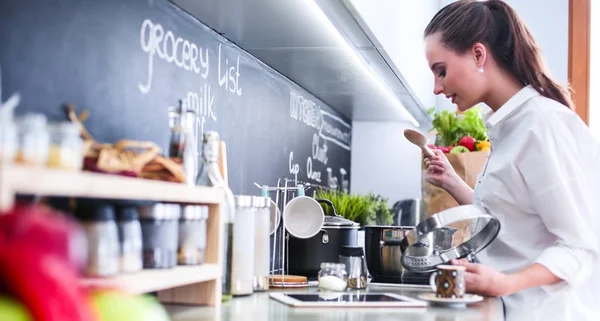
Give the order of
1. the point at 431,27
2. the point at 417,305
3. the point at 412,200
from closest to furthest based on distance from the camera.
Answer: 1. the point at 417,305
2. the point at 431,27
3. the point at 412,200

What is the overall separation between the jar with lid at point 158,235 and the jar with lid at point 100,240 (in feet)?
0.46

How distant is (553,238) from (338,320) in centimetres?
61

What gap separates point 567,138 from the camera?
5.08 feet

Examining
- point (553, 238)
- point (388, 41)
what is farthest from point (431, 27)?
point (553, 238)

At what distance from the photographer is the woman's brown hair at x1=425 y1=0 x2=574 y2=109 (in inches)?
67.0

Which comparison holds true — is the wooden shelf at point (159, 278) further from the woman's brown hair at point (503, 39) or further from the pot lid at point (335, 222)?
the woman's brown hair at point (503, 39)

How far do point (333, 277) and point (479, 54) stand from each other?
636 mm

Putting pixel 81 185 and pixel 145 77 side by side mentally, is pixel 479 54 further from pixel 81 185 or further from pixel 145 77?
pixel 81 185

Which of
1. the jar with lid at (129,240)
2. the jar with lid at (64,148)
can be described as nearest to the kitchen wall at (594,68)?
the jar with lid at (129,240)

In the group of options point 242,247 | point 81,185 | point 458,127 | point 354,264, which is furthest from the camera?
point 458,127

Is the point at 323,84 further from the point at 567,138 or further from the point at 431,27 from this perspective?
the point at 567,138

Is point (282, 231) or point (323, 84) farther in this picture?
point (323, 84)

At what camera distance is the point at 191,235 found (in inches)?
44.0

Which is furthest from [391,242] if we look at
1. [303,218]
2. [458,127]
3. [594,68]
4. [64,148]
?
[594,68]
